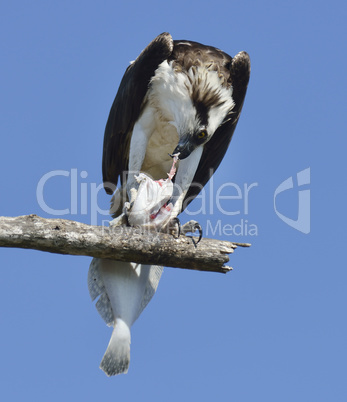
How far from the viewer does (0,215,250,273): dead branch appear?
6.23 meters

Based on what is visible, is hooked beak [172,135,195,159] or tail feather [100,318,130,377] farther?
hooked beak [172,135,195,159]

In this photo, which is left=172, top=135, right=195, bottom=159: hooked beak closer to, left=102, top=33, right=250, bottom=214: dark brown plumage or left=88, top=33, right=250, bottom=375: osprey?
left=88, top=33, right=250, bottom=375: osprey

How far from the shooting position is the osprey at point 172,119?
8422 mm

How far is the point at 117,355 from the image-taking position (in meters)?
A: 7.38

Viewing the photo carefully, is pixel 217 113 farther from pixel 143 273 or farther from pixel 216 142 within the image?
pixel 143 273

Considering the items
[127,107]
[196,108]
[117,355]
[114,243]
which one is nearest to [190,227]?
[114,243]

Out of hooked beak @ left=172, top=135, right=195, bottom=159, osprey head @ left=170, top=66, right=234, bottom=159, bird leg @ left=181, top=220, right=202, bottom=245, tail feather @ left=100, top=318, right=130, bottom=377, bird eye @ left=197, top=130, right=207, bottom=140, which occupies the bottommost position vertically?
tail feather @ left=100, top=318, right=130, bottom=377

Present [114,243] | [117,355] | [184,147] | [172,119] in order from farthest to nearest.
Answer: [172,119], [184,147], [117,355], [114,243]

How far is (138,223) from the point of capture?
7.54 m

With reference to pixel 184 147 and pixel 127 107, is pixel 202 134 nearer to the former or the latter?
pixel 184 147

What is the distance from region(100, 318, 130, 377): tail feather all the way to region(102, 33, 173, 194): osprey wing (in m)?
2.11

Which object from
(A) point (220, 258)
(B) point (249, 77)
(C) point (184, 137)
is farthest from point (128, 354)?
(B) point (249, 77)

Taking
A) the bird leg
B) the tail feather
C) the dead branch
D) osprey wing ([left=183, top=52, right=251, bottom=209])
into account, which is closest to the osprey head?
osprey wing ([left=183, top=52, right=251, bottom=209])

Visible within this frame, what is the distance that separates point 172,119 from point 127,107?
0.51m
